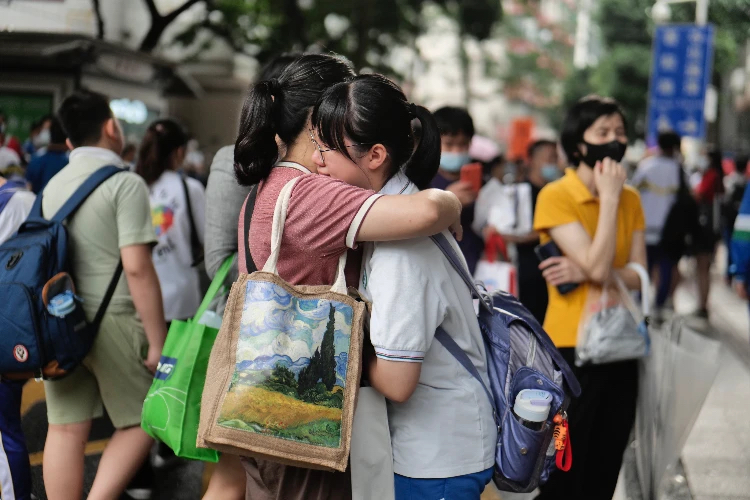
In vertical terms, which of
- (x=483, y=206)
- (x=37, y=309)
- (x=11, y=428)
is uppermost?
(x=37, y=309)

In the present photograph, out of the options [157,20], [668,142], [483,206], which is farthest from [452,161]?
[157,20]

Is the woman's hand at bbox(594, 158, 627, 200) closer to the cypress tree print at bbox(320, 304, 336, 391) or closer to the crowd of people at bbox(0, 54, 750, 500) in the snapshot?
the crowd of people at bbox(0, 54, 750, 500)

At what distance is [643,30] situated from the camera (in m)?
26.5

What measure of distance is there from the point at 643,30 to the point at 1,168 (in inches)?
925

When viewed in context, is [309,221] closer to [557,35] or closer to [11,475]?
[11,475]

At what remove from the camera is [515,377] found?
7.88ft

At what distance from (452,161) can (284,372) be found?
2680 millimetres

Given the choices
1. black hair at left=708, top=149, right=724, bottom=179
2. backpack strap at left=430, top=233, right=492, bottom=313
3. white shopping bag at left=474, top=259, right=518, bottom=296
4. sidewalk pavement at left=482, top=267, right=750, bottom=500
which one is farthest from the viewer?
black hair at left=708, top=149, right=724, bottom=179

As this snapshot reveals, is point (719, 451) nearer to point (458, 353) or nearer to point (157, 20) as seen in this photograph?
A: point (458, 353)

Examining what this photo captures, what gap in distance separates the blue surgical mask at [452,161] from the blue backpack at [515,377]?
6.82ft

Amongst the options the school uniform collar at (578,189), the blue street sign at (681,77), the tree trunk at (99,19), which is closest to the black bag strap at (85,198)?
the school uniform collar at (578,189)

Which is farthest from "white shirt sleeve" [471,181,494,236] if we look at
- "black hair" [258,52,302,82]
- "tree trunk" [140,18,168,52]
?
"tree trunk" [140,18,168,52]

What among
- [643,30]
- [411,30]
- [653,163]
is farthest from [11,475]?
[643,30]

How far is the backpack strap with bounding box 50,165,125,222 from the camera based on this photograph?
349 cm
